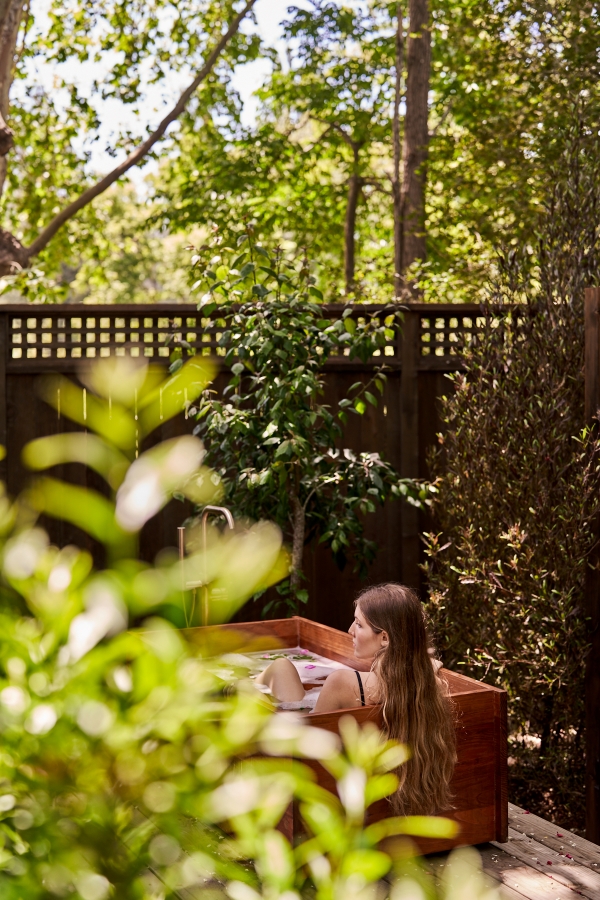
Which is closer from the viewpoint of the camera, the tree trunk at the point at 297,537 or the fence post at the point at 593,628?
the fence post at the point at 593,628

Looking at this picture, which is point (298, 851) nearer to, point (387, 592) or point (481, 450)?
point (387, 592)

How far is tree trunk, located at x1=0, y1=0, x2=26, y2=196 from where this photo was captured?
20.5ft

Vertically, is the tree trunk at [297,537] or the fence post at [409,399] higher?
the fence post at [409,399]

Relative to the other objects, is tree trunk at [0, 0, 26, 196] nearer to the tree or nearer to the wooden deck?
the tree

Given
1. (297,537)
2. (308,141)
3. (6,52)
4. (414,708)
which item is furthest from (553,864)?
(308,141)

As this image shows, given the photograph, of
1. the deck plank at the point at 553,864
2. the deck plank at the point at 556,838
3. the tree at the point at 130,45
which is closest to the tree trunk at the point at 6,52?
the tree at the point at 130,45

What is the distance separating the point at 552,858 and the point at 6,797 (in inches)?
108

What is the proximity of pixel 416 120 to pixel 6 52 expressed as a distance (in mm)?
3715

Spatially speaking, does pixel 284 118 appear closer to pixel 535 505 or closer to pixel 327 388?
pixel 327 388

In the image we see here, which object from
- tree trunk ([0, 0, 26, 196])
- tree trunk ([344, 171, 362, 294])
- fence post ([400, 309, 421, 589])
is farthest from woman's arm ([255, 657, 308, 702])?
tree trunk ([344, 171, 362, 294])

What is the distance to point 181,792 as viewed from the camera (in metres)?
0.57

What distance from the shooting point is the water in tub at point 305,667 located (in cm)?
363

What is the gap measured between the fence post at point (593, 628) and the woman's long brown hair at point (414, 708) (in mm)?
709

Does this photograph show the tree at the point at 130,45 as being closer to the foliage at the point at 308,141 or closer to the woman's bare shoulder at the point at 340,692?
the foliage at the point at 308,141
